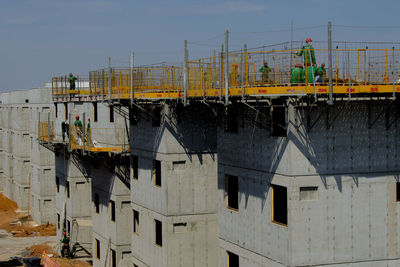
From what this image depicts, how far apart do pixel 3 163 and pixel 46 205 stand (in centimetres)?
2350

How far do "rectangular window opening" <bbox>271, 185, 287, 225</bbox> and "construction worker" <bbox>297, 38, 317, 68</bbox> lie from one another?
4291 mm

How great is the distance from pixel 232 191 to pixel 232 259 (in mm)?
2685

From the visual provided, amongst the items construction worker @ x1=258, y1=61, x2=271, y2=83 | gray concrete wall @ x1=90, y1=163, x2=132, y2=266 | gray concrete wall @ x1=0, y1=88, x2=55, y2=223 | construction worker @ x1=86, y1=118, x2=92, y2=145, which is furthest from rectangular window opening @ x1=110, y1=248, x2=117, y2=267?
gray concrete wall @ x1=0, y1=88, x2=55, y2=223

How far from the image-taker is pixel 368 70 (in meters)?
20.7

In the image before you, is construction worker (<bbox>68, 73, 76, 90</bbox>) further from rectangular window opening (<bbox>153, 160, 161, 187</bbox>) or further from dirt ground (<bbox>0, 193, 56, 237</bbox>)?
dirt ground (<bbox>0, 193, 56, 237</bbox>)

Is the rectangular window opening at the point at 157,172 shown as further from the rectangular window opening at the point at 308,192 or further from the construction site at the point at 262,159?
the rectangular window opening at the point at 308,192

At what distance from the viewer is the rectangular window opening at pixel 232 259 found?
77.6 feet

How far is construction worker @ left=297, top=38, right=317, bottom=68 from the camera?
19484mm

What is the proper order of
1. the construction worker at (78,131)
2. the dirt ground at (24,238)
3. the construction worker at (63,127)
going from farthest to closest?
1. the dirt ground at (24,238)
2. the construction worker at (63,127)
3. the construction worker at (78,131)

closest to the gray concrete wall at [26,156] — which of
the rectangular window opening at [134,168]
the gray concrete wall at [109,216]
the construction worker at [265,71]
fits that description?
the gray concrete wall at [109,216]

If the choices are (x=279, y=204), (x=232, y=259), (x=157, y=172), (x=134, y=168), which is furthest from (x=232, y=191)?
(x=134, y=168)

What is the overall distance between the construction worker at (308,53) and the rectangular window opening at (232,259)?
8374mm

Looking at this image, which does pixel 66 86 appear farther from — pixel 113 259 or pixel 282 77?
pixel 282 77

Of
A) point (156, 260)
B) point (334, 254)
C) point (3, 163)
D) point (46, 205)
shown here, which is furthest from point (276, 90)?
point (3, 163)
